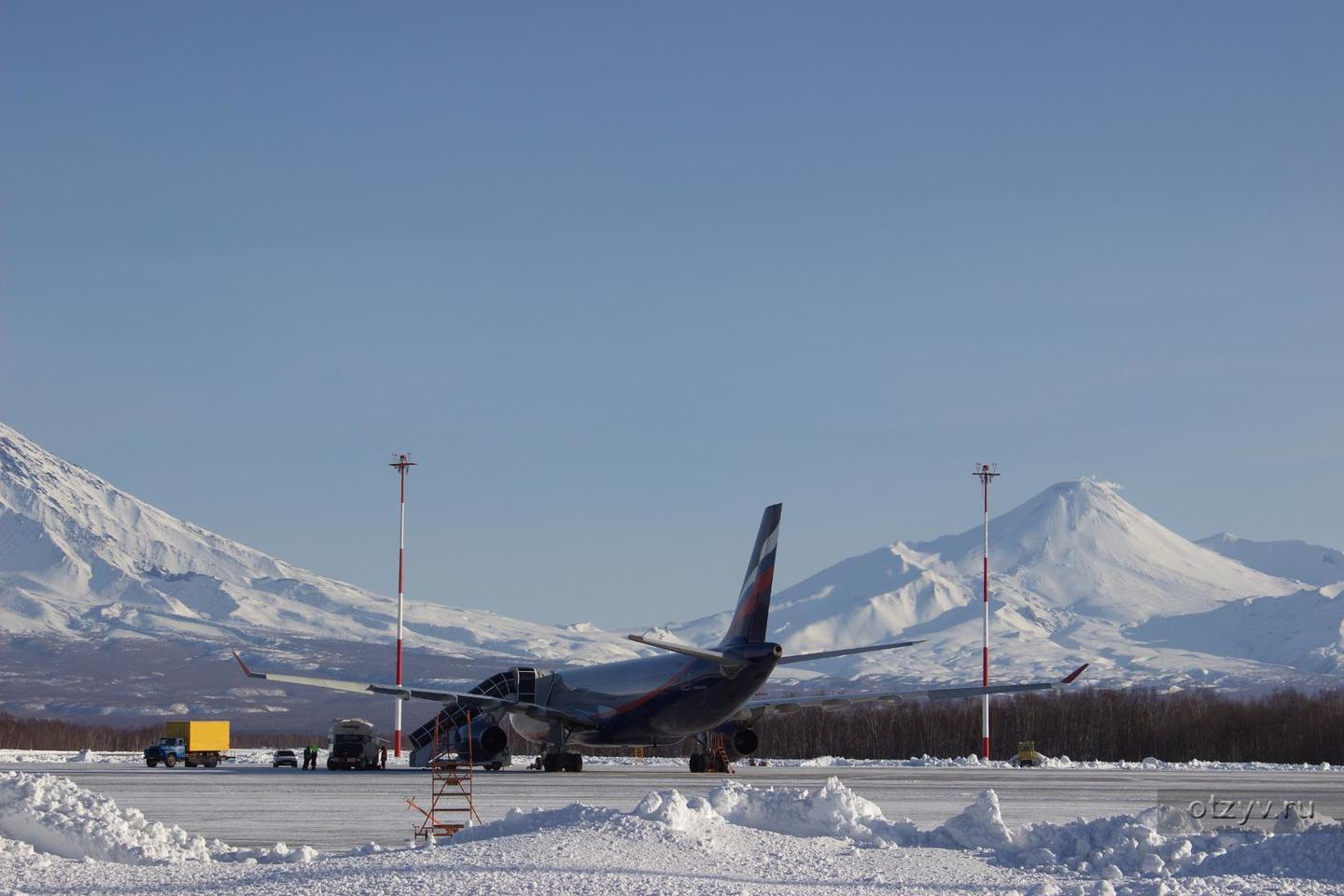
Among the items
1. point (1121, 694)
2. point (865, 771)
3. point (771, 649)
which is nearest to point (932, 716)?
point (1121, 694)

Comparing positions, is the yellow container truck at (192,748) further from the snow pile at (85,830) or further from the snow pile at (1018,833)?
the snow pile at (1018,833)

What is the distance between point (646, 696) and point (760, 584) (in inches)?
207

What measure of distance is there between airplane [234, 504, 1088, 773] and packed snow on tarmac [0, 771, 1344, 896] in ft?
68.9

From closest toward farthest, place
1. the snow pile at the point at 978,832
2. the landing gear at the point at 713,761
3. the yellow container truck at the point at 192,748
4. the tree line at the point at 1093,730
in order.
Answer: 1. the snow pile at the point at 978,832
2. the landing gear at the point at 713,761
3. the yellow container truck at the point at 192,748
4. the tree line at the point at 1093,730

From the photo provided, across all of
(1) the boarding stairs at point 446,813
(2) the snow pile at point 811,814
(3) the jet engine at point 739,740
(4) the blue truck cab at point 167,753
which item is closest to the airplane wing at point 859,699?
(3) the jet engine at point 739,740

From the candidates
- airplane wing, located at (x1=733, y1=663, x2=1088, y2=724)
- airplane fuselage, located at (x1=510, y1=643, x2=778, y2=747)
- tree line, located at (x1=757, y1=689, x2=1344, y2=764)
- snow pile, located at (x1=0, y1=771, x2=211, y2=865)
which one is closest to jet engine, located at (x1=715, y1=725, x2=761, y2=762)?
airplane wing, located at (x1=733, y1=663, x2=1088, y2=724)

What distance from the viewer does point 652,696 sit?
165 ft

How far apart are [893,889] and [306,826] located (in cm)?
1332

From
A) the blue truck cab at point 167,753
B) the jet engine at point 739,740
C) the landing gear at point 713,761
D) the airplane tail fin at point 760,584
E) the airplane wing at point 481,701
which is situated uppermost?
the airplane tail fin at point 760,584

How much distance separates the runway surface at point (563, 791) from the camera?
30.1 metres

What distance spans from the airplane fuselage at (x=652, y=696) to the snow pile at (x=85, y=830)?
25200 millimetres

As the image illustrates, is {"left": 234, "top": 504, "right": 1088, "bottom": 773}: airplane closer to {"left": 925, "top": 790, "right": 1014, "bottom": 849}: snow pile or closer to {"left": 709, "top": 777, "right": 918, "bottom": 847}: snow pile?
{"left": 709, "top": 777, "right": 918, "bottom": 847}: snow pile

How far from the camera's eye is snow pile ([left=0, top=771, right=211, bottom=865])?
22.4 m

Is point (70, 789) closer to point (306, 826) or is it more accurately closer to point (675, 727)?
point (306, 826)
